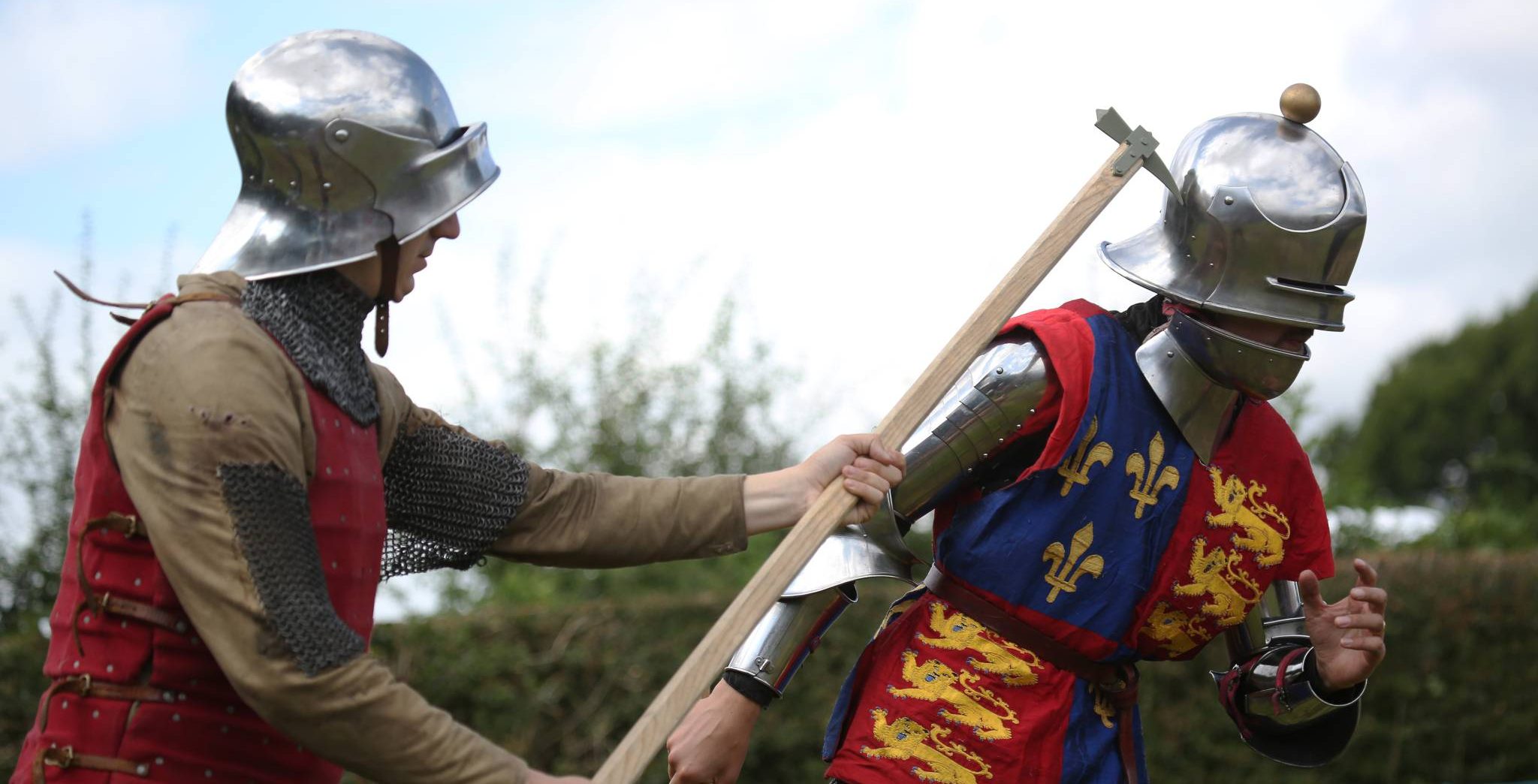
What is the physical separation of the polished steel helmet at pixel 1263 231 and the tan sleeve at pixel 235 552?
5.95ft

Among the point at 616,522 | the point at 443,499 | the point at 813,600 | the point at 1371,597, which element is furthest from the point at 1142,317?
the point at 443,499

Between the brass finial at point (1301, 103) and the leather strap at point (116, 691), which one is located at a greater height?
the brass finial at point (1301, 103)

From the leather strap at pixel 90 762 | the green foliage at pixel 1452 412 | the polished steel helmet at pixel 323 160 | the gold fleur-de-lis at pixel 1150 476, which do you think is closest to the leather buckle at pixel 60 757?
the leather strap at pixel 90 762

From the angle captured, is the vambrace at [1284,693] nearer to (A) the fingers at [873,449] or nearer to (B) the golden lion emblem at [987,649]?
(B) the golden lion emblem at [987,649]

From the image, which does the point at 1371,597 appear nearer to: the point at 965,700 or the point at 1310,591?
the point at 1310,591

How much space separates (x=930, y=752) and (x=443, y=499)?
110 cm

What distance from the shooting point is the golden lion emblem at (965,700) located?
9.73ft

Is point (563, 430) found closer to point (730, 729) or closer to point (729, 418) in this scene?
point (729, 418)

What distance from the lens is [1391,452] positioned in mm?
29266

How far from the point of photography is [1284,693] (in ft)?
11.0

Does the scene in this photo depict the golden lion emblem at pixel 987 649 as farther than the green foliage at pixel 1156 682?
No

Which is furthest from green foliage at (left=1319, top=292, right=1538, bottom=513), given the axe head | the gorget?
the axe head

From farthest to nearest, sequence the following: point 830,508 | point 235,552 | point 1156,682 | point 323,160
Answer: point 1156,682, point 830,508, point 323,160, point 235,552

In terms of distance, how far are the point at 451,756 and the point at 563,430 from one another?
7067 mm
